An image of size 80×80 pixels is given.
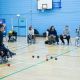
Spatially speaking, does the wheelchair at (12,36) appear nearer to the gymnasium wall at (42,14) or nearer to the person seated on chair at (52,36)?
the person seated on chair at (52,36)

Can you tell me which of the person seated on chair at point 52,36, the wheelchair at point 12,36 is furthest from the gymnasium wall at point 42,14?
the person seated on chair at point 52,36

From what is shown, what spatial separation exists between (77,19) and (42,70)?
18.2 metres

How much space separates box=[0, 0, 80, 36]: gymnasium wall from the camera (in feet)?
85.2

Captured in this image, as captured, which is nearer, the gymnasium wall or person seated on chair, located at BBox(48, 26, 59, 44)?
person seated on chair, located at BBox(48, 26, 59, 44)

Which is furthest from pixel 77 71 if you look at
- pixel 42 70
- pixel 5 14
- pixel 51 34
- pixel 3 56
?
pixel 5 14

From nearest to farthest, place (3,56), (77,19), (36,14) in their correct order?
(3,56), (77,19), (36,14)

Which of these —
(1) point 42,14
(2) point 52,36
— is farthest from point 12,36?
(1) point 42,14

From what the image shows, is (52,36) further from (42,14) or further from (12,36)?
(42,14)

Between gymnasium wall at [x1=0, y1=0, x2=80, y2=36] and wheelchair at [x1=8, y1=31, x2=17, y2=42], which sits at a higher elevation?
gymnasium wall at [x1=0, y1=0, x2=80, y2=36]

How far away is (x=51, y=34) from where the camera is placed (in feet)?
59.6

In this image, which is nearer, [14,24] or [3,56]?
[3,56]

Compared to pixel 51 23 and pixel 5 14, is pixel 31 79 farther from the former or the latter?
pixel 5 14

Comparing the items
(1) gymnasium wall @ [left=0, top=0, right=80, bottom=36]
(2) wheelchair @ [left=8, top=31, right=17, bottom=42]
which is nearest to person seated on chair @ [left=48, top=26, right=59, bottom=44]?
(2) wheelchair @ [left=8, top=31, right=17, bottom=42]

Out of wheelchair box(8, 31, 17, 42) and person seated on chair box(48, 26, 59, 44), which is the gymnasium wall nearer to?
wheelchair box(8, 31, 17, 42)
